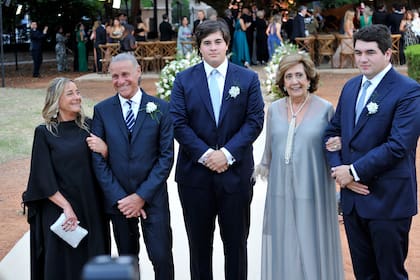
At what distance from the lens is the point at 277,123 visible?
453 cm

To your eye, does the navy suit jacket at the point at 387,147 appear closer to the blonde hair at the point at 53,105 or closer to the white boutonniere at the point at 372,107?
the white boutonniere at the point at 372,107

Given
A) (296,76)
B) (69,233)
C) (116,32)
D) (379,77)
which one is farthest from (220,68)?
(116,32)

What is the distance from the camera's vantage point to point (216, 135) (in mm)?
4590

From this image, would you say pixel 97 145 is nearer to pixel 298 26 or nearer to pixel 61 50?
pixel 298 26

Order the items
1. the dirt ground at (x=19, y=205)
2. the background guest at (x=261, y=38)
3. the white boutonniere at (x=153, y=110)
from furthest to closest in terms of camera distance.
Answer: the background guest at (x=261, y=38) < the dirt ground at (x=19, y=205) < the white boutonniere at (x=153, y=110)

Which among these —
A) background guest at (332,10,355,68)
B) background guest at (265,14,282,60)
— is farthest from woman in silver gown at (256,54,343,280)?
background guest at (265,14,282,60)

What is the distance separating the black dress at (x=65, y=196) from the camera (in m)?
4.29

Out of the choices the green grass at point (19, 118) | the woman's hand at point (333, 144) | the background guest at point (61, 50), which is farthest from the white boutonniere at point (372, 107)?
the background guest at point (61, 50)

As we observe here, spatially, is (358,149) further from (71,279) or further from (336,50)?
(336,50)

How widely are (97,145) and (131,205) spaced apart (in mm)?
413

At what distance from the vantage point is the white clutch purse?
4328mm

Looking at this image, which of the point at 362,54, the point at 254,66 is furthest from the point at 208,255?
the point at 254,66

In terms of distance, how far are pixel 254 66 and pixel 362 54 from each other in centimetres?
2016

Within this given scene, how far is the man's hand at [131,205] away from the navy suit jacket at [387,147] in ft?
4.07
